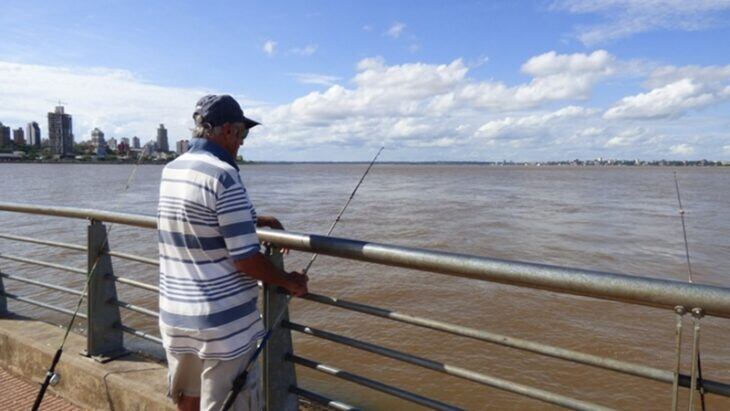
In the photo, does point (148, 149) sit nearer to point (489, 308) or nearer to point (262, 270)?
point (262, 270)

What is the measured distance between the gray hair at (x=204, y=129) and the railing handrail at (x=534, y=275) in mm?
538

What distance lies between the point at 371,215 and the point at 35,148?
390ft

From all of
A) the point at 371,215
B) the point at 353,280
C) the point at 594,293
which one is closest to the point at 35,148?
the point at 371,215

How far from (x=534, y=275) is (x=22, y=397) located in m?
3.48

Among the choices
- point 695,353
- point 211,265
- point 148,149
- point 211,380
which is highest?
point 148,149

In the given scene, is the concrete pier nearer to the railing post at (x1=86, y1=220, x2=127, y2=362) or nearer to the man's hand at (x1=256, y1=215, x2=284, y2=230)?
the railing post at (x1=86, y1=220, x2=127, y2=362)

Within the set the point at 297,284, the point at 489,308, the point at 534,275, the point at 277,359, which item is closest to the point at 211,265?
the point at 297,284

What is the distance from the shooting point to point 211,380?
2.11m

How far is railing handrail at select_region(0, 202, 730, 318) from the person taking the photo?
5.15 ft

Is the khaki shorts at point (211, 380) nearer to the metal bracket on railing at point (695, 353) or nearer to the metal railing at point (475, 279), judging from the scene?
the metal railing at point (475, 279)

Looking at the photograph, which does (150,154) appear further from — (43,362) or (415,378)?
(415,378)

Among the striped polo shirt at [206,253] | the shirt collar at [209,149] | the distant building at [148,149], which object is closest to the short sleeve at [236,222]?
the striped polo shirt at [206,253]

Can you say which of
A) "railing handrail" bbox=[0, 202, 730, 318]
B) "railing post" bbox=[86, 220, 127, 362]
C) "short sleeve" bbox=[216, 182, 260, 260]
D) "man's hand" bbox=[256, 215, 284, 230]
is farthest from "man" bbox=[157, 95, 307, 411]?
"railing post" bbox=[86, 220, 127, 362]

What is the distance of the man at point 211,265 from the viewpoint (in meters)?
1.93
